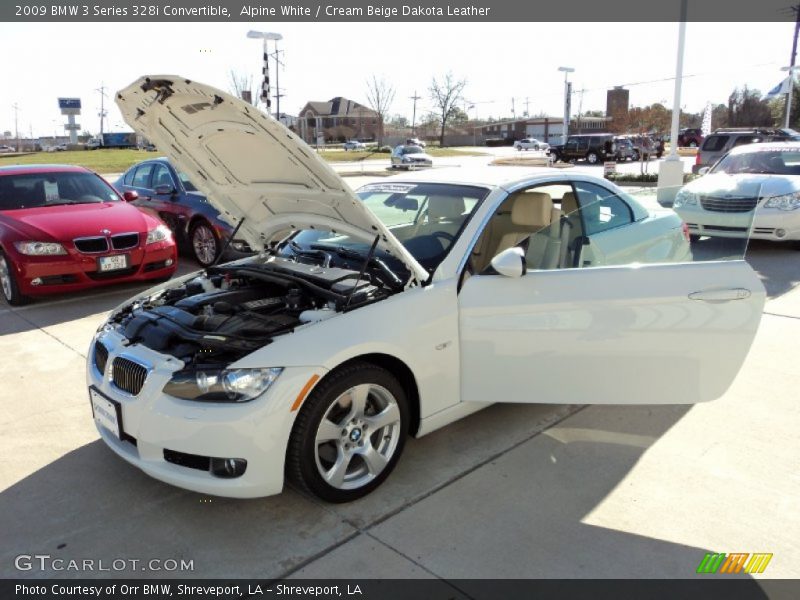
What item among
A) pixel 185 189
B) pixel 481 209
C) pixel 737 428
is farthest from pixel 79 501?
pixel 185 189

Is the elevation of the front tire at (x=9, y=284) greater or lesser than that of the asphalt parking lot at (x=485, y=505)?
greater

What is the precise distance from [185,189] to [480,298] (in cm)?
705

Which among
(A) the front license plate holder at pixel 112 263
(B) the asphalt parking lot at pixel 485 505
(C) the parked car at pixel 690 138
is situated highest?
(C) the parked car at pixel 690 138

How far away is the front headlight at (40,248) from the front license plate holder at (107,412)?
13.1ft

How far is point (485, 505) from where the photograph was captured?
3.00 m

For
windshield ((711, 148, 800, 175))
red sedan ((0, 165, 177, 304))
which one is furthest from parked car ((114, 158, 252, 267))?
windshield ((711, 148, 800, 175))

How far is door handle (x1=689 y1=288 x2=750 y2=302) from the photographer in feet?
10.6

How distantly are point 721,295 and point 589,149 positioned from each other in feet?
115

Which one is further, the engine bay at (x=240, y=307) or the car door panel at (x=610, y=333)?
the car door panel at (x=610, y=333)

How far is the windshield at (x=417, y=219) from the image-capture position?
11.6ft

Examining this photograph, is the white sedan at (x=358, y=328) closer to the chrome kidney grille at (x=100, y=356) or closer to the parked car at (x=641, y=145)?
the chrome kidney grille at (x=100, y=356)

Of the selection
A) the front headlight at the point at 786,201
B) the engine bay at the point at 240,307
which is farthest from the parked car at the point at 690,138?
the engine bay at the point at 240,307

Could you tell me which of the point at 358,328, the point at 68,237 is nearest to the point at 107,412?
the point at 358,328

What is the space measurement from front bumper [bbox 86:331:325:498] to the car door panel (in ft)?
3.28
